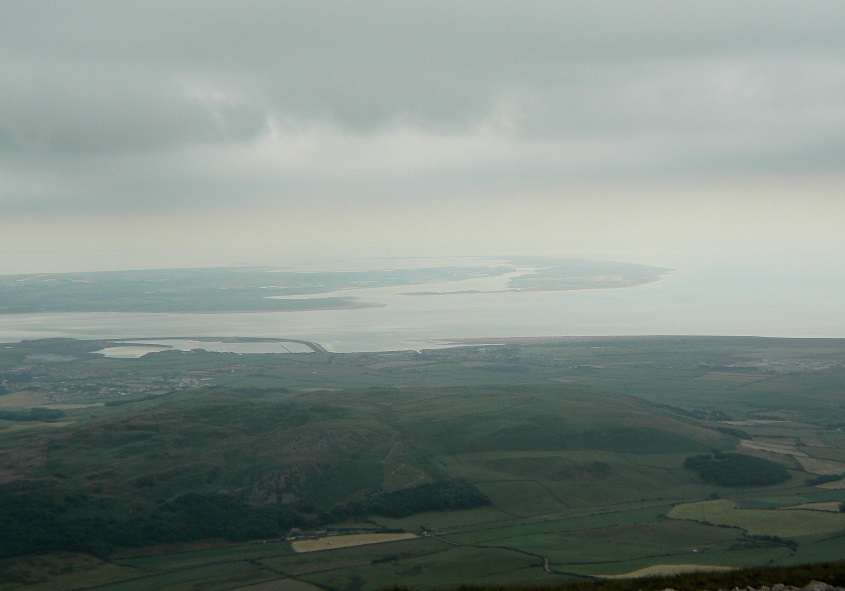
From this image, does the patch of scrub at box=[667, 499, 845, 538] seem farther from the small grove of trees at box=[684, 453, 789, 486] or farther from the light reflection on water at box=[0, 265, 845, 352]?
the light reflection on water at box=[0, 265, 845, 352]

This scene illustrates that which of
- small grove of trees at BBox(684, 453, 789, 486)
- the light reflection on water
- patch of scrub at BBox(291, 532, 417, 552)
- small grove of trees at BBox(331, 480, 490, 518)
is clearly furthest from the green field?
the light reflection on water

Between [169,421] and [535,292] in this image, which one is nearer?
[169,421]

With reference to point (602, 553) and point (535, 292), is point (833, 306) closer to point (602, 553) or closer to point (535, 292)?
point (535, 292)

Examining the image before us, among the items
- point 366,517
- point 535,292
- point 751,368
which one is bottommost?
point 366,517

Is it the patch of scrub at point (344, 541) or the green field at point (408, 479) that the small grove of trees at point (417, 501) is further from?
the patch of scrub at point (344, 541)

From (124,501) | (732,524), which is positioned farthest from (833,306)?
(124,501)

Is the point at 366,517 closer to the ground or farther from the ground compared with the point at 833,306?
closer to the ground

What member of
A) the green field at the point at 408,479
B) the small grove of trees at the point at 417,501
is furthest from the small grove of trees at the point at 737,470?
the small grove of trees at the point at 417,501
